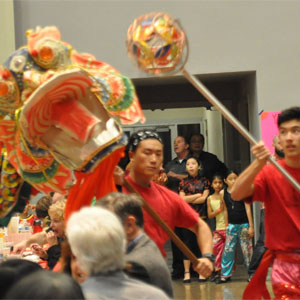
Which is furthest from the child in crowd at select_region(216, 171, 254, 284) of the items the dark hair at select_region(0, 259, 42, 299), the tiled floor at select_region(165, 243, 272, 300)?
the dark hair at select_region(0, 259, 42, 299)

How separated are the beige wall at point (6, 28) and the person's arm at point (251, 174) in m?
5.40

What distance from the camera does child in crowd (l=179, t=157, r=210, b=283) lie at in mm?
8336

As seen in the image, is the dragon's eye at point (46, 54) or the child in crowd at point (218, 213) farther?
the child in crowd at point (218, 213)

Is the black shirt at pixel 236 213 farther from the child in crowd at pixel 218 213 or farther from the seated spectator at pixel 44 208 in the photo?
the seated spectator at pixel 44 208

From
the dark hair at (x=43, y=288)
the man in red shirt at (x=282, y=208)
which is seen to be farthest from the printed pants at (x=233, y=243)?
the dark hair at (x=43, y=288)

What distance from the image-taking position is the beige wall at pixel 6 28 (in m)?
8.50

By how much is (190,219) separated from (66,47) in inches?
44.0

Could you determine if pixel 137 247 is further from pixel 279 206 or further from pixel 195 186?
pixel 195 186

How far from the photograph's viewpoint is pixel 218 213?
846cm

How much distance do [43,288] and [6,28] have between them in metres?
7.03

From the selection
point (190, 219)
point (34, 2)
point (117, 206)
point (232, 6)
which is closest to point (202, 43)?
point (232, 6)

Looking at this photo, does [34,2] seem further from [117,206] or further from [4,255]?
[117,206]

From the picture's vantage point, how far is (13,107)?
133 inches

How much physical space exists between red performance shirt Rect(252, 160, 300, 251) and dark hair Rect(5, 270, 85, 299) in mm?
1945
